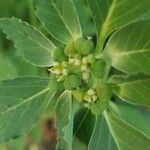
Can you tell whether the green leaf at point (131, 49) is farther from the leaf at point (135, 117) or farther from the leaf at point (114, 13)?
the leaf at point (135, 117)

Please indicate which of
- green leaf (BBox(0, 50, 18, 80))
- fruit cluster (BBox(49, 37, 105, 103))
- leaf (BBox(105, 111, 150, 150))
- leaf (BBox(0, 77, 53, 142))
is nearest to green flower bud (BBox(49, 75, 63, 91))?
fruit cluster (BBox(49, 37, 105, 103))

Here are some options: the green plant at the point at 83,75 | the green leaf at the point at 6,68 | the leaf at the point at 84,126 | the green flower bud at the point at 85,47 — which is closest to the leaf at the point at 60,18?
the green plant at the point at 83,75

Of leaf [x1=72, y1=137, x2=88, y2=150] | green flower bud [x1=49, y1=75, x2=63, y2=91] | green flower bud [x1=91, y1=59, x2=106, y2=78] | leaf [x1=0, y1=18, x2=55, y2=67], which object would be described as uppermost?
leaf [x1=0, y1=18, x2=55, y2=67]

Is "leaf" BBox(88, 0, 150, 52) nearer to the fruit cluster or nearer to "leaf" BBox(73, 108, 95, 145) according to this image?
the fruit cluster

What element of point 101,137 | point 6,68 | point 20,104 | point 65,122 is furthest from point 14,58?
point 65,122

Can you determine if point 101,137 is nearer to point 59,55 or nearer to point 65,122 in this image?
point 65,122
